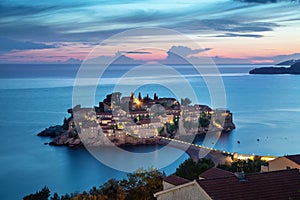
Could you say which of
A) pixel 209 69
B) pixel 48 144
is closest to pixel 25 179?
pixel 48 144

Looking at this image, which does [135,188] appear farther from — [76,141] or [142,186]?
[76,141]

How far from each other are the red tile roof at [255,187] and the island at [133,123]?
16.4 metres

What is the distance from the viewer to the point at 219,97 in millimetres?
39906

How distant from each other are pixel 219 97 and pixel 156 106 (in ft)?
47.7

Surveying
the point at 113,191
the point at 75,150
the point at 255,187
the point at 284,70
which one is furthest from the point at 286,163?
the point at 284,70

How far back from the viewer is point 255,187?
3.49 meters

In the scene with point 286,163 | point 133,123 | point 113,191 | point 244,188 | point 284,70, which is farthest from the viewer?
point 284,70

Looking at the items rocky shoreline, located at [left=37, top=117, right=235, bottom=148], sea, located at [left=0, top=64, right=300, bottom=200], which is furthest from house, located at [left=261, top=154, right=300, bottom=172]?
rocky shoreline, located at [left=37, top=117, right=235, bottom=148]

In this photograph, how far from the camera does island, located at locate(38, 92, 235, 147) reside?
67.1 ft

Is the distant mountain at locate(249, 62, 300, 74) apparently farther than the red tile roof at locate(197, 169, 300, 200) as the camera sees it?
Yes

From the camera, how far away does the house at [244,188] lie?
11.0 ft

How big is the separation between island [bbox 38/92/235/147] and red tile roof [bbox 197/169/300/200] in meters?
16.4

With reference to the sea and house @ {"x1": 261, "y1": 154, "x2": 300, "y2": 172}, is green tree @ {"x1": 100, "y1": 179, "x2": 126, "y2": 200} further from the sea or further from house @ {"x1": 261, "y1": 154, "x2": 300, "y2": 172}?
the sea

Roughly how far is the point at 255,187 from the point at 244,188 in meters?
0.10
